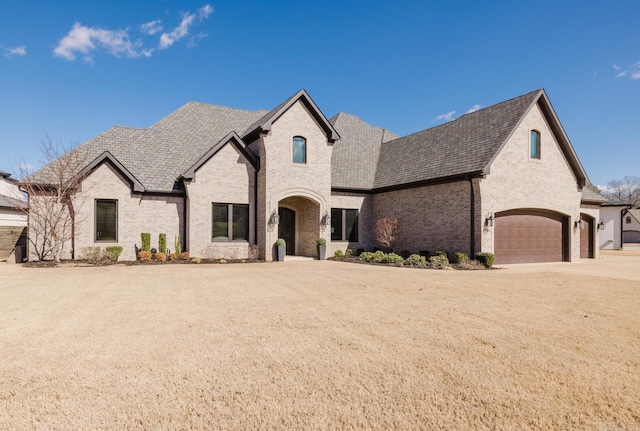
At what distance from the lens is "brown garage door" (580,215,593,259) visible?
→ 23.5 meters

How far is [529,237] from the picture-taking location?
1916cm

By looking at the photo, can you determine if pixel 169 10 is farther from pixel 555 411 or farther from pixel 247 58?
pixel 555 411

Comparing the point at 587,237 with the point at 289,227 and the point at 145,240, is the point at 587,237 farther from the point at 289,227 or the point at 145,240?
the point at 145,240

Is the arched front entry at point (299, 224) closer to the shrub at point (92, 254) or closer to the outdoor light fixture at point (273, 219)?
the outdoor light fixture at point (273, 219)

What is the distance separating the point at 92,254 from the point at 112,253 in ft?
3.24

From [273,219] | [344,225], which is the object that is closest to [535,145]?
[344,225]

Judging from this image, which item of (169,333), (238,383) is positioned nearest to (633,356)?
(238,383)

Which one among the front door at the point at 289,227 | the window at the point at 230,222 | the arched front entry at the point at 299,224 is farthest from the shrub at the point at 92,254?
the front door at the point at 289,227

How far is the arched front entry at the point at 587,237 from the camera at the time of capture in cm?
2348

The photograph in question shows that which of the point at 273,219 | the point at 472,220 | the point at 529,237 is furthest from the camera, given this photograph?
the point at 529,237

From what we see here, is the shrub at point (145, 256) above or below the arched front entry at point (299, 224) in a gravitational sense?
below

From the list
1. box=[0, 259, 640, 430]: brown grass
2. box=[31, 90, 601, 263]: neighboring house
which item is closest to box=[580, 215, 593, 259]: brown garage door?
box=[31, 90, 601, 263]: neighboring house

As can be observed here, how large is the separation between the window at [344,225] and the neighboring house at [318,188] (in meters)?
0.07

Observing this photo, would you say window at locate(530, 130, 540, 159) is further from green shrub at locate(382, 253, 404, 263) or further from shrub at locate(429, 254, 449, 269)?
green shrub at locate(382, 253, 404, 263)
